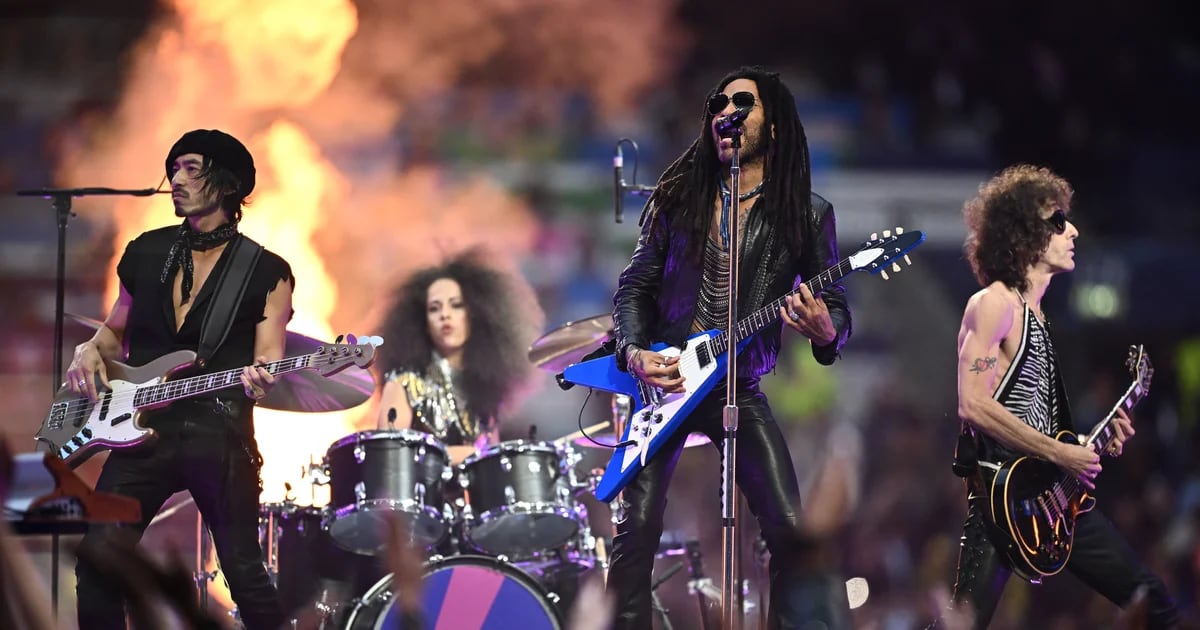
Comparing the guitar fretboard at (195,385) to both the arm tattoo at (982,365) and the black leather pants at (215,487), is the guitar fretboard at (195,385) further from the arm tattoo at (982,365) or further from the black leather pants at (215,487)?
the arm tattoo at (982,365)

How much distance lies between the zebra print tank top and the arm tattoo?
3.8 inches

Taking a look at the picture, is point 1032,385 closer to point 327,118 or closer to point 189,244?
point 189,244

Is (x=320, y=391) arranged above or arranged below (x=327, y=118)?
below

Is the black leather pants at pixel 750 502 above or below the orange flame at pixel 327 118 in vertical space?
below

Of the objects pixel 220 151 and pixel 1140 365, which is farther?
pixel 1140 365

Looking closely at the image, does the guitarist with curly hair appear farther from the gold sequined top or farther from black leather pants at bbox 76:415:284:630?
the gold sequined top

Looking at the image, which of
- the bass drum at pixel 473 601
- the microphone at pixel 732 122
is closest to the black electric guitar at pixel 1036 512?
the microphone at pixel 732 122

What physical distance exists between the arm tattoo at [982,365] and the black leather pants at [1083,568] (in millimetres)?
448

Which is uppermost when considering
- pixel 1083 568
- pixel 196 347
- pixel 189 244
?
pixel 189 244

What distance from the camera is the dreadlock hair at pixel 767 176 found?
4.97 meters

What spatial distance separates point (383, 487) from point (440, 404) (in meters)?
1.49

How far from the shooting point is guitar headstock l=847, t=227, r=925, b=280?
467cm

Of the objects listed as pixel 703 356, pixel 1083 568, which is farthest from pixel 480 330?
pixel 1083 568

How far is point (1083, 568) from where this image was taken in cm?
523
